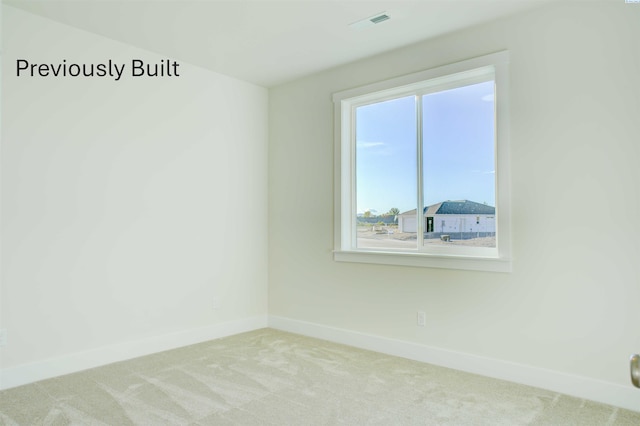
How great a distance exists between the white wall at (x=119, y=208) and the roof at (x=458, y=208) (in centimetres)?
190

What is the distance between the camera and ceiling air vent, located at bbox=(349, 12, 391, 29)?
302cm

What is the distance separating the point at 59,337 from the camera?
3.08m

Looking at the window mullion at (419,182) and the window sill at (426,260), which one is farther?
the window mullion at (419,182)

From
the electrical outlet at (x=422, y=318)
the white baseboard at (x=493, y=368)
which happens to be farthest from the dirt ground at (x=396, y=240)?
the white baseboard at (x=493, y=368)

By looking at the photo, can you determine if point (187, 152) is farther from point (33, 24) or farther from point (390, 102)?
point (390, 102)

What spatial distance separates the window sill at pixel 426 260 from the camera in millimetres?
3040

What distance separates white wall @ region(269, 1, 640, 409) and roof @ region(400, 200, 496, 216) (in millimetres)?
280

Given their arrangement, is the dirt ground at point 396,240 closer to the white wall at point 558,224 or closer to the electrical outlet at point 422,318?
the white wall at point 558,224

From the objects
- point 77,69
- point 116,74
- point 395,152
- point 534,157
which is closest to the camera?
point 534,157

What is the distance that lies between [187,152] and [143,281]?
1.21 meters

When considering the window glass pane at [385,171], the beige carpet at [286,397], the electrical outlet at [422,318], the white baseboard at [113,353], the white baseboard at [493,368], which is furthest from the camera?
the window glass pane at [385,171]

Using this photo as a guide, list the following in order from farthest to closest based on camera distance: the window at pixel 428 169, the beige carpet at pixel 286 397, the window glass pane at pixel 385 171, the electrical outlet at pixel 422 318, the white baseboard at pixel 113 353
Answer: the window glass pane at pixel 385 171 < the electrical outlet at pixel 422 318 < the window at pixel 428 169 < the white baseboard at pixel 113 353 < the beige carpet at pixel 286 397

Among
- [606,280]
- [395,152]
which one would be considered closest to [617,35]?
[606,280]

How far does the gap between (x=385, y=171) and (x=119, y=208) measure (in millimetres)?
2270
